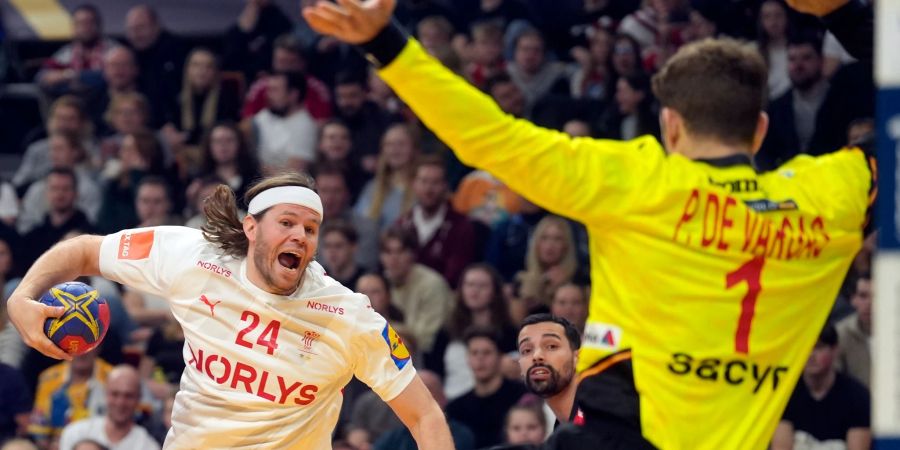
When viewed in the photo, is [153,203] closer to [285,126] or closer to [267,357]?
[285,126]

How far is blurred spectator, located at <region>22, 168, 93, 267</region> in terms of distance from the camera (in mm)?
13180

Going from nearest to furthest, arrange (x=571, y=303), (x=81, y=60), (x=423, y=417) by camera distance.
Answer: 1. (x=423, y=417)
2. (x=571, y=303)
3. (x=81, y=60)

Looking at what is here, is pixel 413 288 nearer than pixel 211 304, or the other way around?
pixel 211 304

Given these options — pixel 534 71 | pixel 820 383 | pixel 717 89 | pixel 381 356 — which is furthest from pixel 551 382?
pixel 534 71

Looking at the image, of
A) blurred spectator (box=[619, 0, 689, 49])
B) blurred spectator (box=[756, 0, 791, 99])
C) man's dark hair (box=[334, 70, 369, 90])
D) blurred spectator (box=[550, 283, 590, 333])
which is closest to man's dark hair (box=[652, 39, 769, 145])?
blurred spectator (box=[550, 283, 590, 333])

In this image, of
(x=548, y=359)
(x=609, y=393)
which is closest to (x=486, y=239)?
(x=548, y=359)

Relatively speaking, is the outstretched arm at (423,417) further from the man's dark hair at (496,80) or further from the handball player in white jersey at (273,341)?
the man's dark hair at (496,80)

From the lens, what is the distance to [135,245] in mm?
6461

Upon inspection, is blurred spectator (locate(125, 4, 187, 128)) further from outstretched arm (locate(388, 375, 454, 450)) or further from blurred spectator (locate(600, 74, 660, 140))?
outstretched arm (locate(388, 375, 454, 450))

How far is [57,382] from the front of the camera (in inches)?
445

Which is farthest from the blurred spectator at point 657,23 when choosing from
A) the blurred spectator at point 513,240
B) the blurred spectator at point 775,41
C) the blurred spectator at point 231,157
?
the blurred spectator at point 231,157

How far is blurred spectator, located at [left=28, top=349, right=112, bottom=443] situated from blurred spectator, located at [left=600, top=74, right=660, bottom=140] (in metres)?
4.71

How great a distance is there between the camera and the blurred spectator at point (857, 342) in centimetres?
997

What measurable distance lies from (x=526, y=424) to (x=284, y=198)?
3.96 meters
